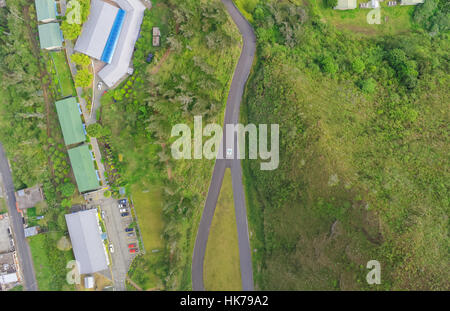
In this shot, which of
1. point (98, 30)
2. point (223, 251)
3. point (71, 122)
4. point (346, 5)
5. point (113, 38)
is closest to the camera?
point (98, 30)

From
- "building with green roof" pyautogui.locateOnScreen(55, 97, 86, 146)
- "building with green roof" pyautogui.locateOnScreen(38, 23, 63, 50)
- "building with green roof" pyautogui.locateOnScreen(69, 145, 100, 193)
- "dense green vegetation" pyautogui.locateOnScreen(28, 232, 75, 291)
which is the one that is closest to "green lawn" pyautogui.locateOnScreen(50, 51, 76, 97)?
"building with green roof" pyautogui.locateOnScreen(38, 23, 63, 50)

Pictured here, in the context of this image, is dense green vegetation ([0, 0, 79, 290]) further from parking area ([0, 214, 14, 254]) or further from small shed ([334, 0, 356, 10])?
small shed ([334, 0, 356, 10])

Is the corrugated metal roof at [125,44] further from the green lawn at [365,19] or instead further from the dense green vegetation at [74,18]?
the green lawn at [365,19]

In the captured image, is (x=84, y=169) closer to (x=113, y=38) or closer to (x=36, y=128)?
(x=36, y=128)

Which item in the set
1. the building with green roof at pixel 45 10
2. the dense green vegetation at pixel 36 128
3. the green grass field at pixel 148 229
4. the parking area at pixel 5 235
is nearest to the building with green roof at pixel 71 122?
the dense green vegetation at pixel 36 128

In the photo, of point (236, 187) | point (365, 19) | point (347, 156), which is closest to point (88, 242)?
point (236, 187)

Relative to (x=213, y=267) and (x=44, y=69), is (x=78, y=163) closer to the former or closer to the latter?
(x=44, y=69)

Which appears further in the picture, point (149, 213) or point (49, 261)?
point (49, 261)
